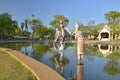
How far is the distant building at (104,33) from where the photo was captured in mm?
87944

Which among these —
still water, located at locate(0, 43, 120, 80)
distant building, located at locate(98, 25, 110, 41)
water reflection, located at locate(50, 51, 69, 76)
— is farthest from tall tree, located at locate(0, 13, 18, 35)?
water reflection, located at locate(50, 51, 69, 76)

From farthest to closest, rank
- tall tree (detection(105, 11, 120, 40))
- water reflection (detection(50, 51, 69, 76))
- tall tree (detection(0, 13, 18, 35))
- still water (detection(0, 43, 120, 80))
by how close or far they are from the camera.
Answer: tall tree (detection(105, 11, 120, 40)) < tall tree (detection(0, 13, 18, 35)) < water reflection (detection(50, 51, 69, 76)) < still water (detection(0, 43, 120, 80))

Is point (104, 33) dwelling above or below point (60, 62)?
above

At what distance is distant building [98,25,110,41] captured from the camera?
87.9 m

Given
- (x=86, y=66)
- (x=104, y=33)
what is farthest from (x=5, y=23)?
(x=86, y=66)

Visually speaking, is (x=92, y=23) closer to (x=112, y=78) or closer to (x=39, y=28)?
(x=39, y=28)

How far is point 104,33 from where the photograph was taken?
9150 centimetres

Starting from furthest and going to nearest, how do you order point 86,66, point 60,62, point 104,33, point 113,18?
point 104,33 < point 113,18 < point 60,62 < point 86,66

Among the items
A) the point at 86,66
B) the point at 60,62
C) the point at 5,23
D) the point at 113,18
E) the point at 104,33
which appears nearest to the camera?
the point at 86,66

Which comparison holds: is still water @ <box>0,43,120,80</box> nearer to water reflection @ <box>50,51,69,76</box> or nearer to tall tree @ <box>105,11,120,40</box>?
water reflection @ <box>50,51,69,76</box>

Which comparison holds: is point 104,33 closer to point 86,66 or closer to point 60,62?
point 60,62

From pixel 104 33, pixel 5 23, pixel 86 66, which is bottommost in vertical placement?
pixel 86 66

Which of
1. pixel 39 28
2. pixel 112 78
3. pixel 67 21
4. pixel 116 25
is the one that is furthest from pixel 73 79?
pixel 67 21

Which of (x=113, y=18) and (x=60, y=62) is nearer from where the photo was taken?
(x=60, y=62)
